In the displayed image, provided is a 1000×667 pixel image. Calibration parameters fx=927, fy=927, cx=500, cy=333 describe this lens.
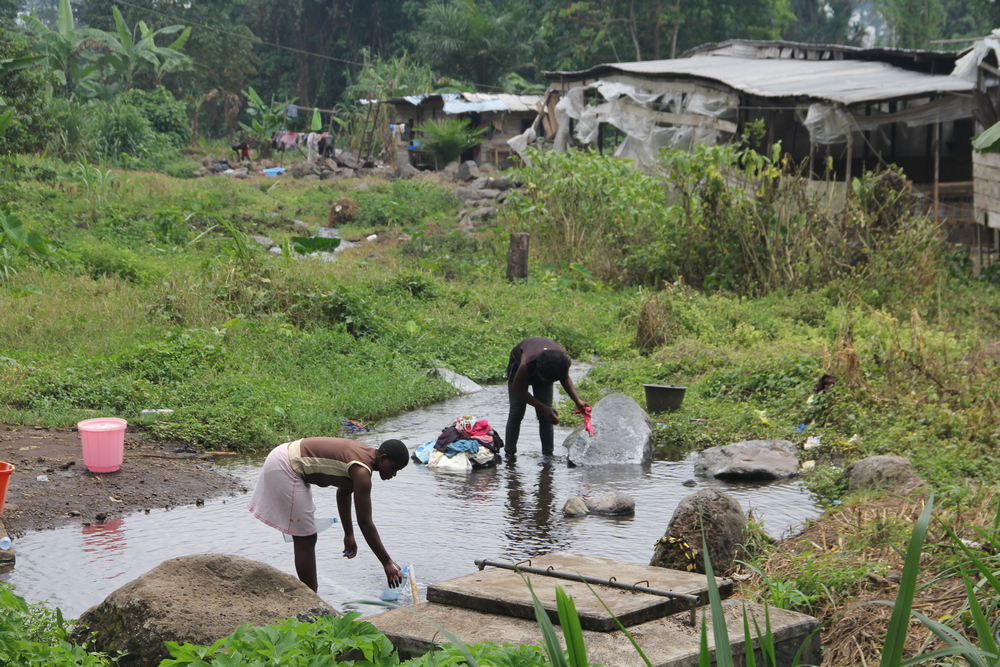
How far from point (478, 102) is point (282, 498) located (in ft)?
88.2

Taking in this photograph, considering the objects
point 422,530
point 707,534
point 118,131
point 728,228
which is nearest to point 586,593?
point 707,534

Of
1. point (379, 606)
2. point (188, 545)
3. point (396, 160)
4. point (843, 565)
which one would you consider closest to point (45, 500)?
point (188, 545)

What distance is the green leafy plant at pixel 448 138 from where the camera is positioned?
2889cm

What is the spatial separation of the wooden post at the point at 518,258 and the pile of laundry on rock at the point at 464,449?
23.5 ft

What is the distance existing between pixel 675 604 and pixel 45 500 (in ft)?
15.1

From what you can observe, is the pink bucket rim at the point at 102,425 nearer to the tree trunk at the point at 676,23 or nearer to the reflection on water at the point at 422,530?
the reflection on water at the point at 422,530

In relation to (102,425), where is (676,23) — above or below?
above

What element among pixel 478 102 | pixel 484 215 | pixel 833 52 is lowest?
A: pixel 484 215

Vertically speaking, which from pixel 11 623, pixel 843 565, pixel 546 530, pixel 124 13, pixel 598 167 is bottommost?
pixel 546 530

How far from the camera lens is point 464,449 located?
7.77m

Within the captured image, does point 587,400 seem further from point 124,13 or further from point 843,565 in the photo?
point 124,13

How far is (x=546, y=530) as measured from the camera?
6254mm

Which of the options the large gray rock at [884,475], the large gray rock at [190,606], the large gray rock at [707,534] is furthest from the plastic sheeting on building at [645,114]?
the large gray rock at [190,606]

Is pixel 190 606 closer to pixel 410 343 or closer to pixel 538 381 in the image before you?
pixel 538 381
